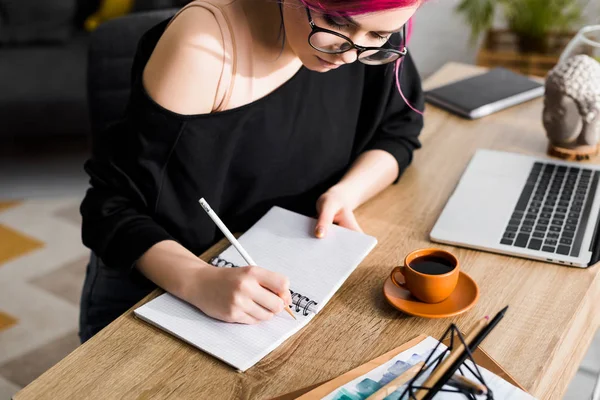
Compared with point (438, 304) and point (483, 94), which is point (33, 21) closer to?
point (483, 94)

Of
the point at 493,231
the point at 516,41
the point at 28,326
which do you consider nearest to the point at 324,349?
the point at 493,231

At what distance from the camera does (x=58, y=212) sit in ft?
9.31

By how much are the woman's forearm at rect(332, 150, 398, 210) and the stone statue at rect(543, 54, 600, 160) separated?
0.35 meters

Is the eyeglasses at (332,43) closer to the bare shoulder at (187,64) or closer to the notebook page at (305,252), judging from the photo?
the bare shoulder at (187,64)

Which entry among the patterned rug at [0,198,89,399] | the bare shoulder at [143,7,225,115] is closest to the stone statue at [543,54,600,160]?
the bare shoulder at [143,7,225,115]

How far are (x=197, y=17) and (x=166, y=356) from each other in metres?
0.53

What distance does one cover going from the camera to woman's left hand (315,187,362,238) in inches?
46.6

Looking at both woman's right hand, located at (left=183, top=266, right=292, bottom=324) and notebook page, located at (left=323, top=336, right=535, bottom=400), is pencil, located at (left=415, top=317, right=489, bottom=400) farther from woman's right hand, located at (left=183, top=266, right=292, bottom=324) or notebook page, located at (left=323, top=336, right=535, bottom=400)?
woman's right hand, located at (left=183, top=266, right=292, bottom=324)

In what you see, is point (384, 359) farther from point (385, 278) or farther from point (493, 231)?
point (493, 231)

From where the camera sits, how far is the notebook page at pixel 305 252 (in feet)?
3.41

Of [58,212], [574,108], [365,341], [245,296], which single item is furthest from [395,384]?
[58,212]

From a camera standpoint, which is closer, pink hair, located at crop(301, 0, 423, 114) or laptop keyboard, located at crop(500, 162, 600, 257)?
pink hair, located at crop(301, 0, 423, 114)

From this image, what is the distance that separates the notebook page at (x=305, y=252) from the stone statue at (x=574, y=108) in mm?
556

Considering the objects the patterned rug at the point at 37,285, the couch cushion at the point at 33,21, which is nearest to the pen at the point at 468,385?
the patterned rug at the point at 37,285
